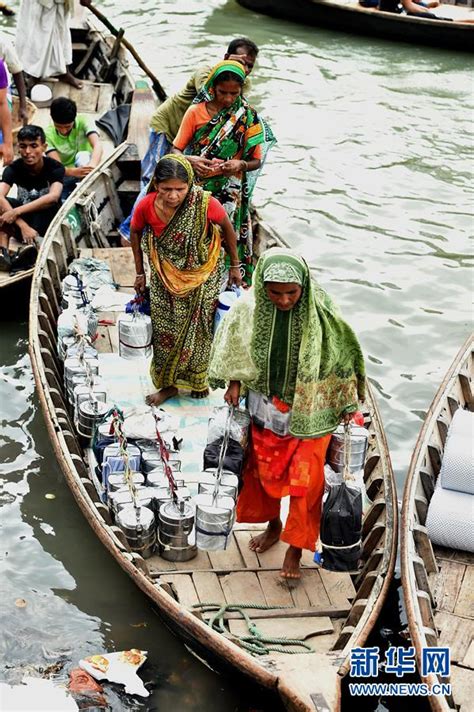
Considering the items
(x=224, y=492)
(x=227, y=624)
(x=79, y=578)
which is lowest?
(x=79, y=578)

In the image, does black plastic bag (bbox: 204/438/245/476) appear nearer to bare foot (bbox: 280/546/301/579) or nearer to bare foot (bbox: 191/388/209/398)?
bare foot (bbox: 280/546/301/579)

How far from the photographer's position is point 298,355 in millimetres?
4137

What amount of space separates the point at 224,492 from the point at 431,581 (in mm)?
1046

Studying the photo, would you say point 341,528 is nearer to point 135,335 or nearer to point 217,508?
point 217,508

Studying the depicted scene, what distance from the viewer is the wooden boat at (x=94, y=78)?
9.72m

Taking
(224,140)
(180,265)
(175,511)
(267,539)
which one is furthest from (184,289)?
(267,539)

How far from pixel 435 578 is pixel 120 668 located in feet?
4.78

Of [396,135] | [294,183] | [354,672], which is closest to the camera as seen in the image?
[354,672]

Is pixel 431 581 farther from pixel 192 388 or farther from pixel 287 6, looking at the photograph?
pixel 287 6

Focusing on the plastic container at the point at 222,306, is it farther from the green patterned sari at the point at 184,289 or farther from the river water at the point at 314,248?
the river water at the point at 314,248

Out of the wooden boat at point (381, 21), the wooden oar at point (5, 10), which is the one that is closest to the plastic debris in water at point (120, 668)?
the wooden boat at point (381, 21)

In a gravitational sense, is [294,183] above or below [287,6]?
below

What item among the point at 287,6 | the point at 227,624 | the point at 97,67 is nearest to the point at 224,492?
the point at 227,624

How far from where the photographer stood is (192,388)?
5.76 m
